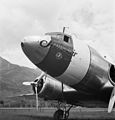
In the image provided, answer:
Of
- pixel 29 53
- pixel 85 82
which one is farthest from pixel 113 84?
pixel 29 53

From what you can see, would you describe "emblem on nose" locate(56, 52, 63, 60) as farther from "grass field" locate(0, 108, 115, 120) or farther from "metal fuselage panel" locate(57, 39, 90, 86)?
"grass field" locate(0, 108, 115, 120)

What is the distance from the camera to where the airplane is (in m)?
12.6

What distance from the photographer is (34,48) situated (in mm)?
12328

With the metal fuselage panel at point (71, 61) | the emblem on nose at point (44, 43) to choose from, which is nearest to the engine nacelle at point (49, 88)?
the metal fuselage panel at point (71, 61)

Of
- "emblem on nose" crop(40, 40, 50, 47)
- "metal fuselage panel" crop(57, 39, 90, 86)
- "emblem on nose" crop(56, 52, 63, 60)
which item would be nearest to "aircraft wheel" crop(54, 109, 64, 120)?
"metal fuselage panel" crop(57, 39, 90, 86)


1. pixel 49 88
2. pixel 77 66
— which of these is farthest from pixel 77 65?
pixel 49 88

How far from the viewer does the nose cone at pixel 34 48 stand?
12305 mm

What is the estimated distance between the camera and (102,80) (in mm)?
14648

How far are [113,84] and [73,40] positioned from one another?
327 cm

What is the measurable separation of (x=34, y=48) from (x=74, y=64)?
231cm

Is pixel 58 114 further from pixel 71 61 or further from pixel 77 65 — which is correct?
pixel 71 61

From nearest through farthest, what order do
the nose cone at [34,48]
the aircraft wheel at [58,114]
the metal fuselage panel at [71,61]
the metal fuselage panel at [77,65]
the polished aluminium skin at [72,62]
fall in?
the nose cone at [34,48]
the polished aluminium skin at [72,62]
the metal fuselage panel at [71,61]
the metal fuselage panel at [77,65]
the aircraft wheel at [58,114]

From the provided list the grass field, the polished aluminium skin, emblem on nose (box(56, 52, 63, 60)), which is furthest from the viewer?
the grass field

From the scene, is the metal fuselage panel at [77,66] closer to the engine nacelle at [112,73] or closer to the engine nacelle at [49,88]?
the engine nacelle at [112,73]
